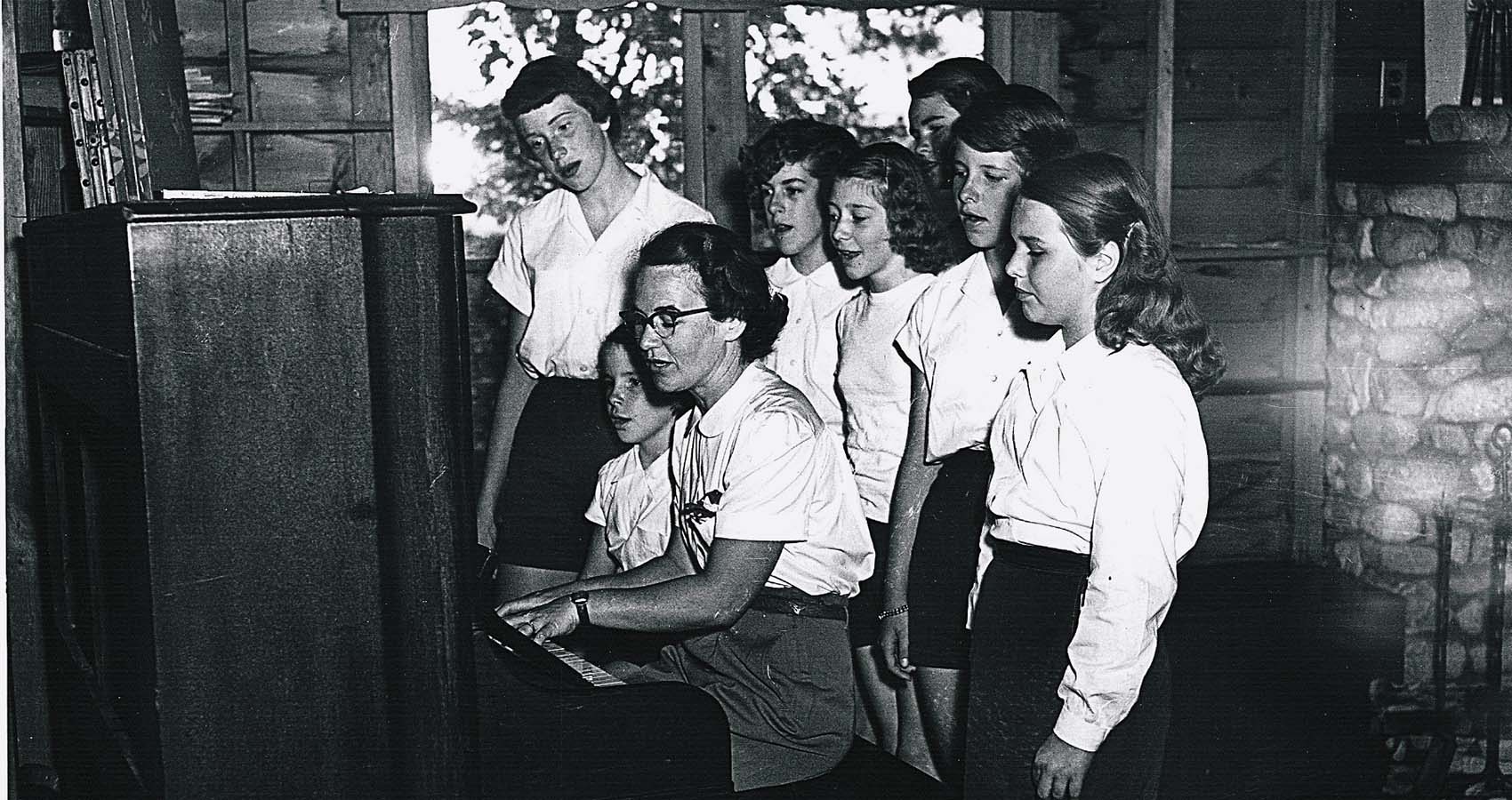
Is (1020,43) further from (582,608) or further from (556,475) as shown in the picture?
(582,608)

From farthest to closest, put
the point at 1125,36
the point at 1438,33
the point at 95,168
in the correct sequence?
1. the point at 1125,36
2. the point at 1438,33
3. the point at 95,168

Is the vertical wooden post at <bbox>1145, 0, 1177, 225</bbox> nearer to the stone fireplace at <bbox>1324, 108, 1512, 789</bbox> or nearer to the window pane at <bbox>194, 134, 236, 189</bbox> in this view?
the stone fireplace at <bbox>1324, 108, 1512, 789</bbox>

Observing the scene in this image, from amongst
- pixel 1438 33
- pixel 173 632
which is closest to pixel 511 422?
pixel 173 632

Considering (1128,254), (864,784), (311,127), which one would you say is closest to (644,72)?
(311,127)

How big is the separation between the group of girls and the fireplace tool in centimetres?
179

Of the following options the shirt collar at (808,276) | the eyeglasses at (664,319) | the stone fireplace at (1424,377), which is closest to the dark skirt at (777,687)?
the eyeglasses at (664,319)

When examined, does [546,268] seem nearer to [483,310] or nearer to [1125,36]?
[483,310]

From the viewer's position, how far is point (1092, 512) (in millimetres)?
2152

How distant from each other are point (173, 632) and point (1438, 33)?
423 cm

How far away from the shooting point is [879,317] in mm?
3164

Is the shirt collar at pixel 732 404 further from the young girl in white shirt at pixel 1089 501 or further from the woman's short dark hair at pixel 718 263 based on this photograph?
the young girl in white shirt at pixel 1089 501

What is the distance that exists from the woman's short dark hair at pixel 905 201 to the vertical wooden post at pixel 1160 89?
2185 mm

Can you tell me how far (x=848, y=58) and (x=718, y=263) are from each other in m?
2.60

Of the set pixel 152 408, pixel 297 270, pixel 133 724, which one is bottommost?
pixel 133 724
